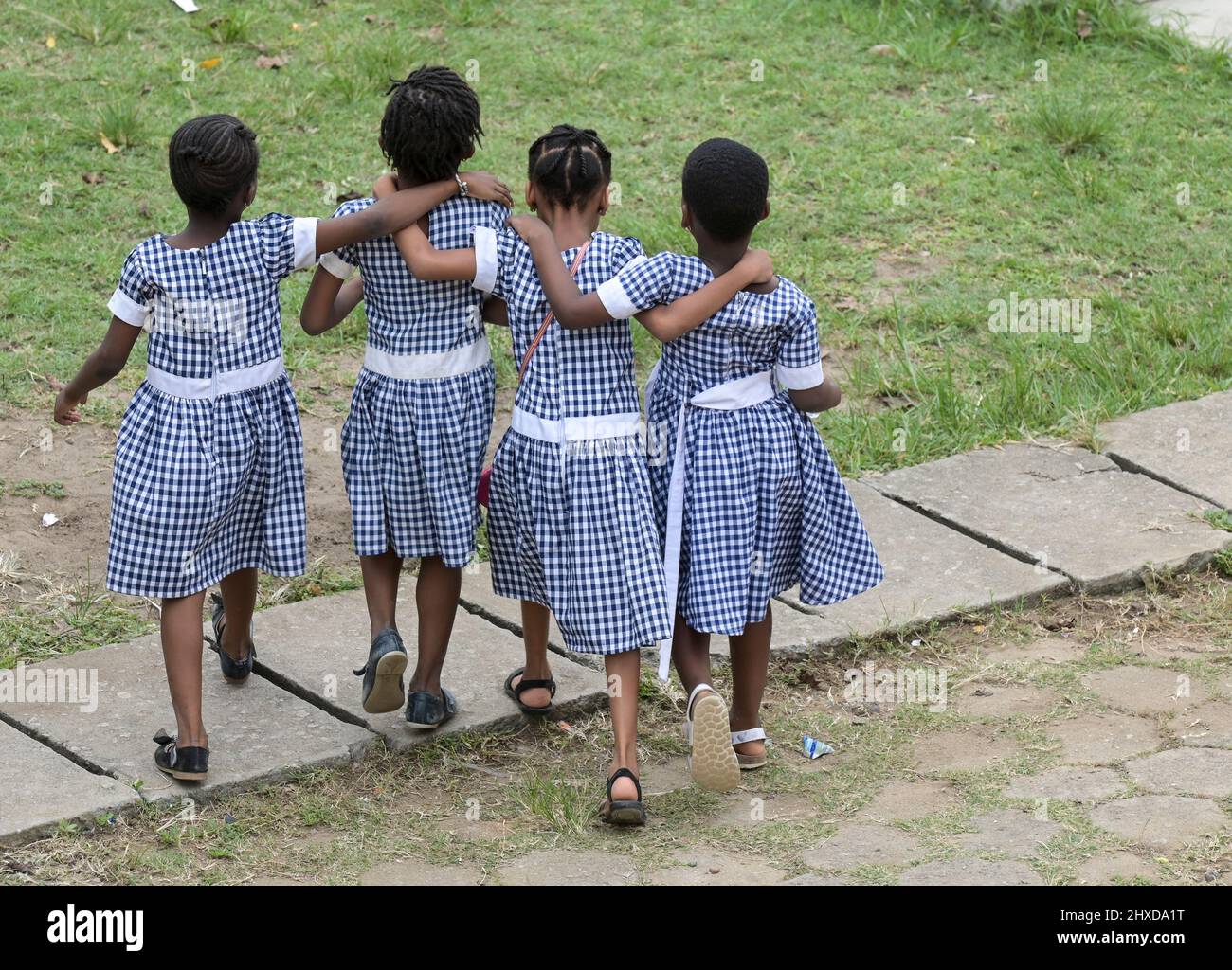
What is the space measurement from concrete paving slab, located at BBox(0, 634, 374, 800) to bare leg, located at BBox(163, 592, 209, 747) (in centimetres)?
13

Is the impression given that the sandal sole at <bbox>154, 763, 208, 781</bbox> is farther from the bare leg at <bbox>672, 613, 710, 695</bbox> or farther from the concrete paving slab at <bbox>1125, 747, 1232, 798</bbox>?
the concrete paving slab at <bbox>1125, 747, 1232, 798</bbox>

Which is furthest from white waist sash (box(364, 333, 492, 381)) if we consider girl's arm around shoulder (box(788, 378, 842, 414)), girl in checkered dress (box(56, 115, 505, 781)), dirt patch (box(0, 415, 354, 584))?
dirt patch (box(0, 415, 354, 584))

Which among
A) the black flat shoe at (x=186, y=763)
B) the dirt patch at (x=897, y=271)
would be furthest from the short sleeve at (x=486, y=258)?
the dirt patch at (x=897, y=271)

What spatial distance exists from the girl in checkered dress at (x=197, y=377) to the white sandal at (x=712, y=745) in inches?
41.8

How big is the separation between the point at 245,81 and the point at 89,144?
807 mm

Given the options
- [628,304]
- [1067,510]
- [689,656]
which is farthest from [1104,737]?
[628,304]

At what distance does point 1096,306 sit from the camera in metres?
6.24

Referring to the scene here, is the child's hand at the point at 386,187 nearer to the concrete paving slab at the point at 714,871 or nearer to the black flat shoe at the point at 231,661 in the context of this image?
the black flat shoe at the point at 231,661

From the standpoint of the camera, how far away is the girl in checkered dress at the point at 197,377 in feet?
11.2

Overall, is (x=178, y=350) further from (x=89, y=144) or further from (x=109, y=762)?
(x=89, y=144)

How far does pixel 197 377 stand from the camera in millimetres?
3488

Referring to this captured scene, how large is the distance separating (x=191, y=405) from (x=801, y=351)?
50.7 inches

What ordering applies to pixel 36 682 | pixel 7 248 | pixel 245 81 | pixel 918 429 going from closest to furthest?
pixel 36 682 < pixel 918 429 < pixel 7 248 < pixel 245 81

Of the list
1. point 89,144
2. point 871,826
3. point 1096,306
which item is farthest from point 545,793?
point 89,144
